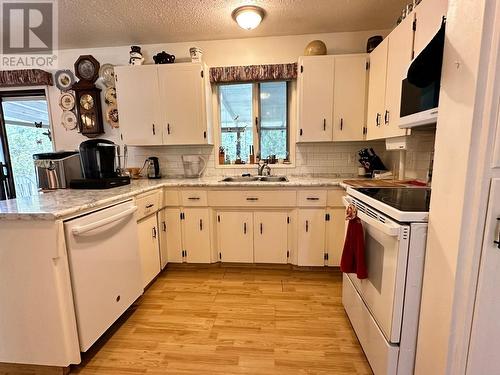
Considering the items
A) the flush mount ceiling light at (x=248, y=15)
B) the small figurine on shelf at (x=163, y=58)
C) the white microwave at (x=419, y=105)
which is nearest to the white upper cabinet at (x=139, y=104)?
the small figurine on shelf at (x=163, y=58)

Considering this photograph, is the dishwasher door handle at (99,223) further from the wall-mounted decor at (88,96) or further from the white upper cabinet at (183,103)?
the wall-mounted decor at (88,96)

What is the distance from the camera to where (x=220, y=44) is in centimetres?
277

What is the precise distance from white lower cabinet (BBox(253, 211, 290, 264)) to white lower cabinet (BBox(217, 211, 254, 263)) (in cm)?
6

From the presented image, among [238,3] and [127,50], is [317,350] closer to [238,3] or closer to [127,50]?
[238,3]

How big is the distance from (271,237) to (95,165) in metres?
1.67

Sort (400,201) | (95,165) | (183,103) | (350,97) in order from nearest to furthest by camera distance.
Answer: (400,201) → (95,165) → (350,97) → (183,103)

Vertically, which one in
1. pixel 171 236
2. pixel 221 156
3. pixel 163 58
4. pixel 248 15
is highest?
pixel 248 15

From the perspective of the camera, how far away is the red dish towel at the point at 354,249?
1.38m

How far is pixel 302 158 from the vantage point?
2859 mm

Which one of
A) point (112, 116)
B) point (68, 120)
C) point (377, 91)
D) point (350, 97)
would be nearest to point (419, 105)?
point (377, 91)

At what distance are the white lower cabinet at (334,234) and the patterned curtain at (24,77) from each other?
3547mm

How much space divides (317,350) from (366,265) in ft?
2.03

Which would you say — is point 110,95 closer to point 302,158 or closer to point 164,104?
point 164,104

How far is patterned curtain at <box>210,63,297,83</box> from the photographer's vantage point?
264cm
